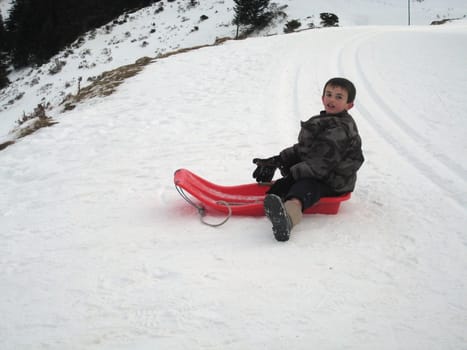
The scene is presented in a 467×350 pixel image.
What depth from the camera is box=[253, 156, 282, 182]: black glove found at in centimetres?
293

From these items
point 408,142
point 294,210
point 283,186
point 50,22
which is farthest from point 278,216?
point 50,22

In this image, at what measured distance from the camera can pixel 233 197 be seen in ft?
10.2

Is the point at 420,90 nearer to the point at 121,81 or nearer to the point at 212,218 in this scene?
the point at 212,218

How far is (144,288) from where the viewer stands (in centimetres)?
209

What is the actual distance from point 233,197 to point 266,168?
14.2 inches

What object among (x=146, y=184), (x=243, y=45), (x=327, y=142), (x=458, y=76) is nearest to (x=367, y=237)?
(x=327, y=142)

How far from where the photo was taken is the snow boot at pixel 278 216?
2328mm

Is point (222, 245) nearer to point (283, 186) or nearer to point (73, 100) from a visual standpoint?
point (283, 186)

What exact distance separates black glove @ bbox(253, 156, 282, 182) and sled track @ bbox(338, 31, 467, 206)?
1.42 metres

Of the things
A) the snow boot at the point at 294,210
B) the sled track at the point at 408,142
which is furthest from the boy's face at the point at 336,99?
the sled track at the point at 408,142

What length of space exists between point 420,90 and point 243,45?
6689 millimetres

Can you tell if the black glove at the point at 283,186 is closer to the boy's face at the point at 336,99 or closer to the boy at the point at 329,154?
the boy at the point at 329,154

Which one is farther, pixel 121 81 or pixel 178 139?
pixel 121 81

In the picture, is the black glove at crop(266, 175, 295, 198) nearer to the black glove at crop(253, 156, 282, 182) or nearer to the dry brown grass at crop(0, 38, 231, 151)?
the black glove at crop(253, 156, 282, 182)
